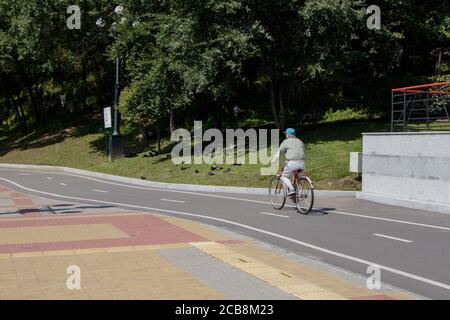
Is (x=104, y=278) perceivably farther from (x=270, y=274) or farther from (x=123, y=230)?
(x=123, y=230)

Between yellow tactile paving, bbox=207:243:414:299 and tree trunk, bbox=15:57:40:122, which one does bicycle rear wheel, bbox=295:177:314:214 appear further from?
tree trunk, bbox=15:57:40:122

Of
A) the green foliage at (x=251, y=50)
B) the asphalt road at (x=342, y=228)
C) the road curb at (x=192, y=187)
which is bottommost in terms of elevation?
the road curb at (x=192, y=187)

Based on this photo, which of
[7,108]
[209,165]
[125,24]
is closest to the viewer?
[209,165]

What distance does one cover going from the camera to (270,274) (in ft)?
22.4

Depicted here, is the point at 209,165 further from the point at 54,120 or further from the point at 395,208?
the point at 54,120

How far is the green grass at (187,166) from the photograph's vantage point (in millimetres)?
19992

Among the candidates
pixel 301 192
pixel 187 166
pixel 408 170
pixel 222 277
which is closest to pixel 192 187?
pixel 187 166

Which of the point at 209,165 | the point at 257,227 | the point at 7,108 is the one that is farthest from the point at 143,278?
the point at 7,108

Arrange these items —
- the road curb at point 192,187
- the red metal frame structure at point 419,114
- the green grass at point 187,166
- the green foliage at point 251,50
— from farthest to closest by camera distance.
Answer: the green foliage at point 251,50 → the green grass at point 187,166 → the road curb at point 192,187 → the red metal frame structure at point 419,114

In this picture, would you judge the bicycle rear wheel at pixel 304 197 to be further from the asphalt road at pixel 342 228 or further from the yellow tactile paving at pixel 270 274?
the yellow tactile paving at pixel 270 274

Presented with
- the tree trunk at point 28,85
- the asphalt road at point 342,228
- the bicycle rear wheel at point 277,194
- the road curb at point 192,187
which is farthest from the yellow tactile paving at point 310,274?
the tree trunk at point 28,85

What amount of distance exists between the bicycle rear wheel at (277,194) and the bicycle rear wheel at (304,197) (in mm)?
504

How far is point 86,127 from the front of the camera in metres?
48.2
